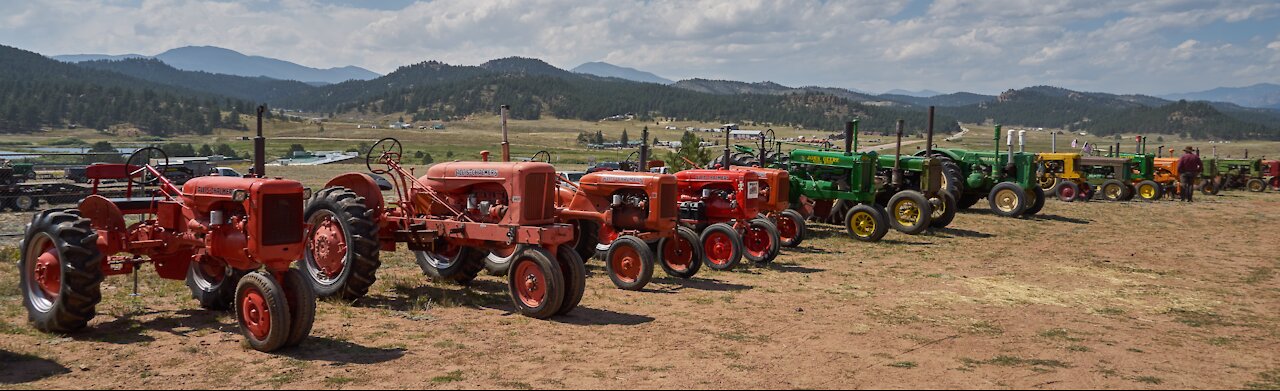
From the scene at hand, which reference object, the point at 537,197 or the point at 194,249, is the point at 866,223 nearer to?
the point at 537,197

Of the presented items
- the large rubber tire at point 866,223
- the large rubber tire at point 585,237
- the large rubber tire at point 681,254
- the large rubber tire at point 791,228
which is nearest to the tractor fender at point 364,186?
the large rubber tire at point 585,237

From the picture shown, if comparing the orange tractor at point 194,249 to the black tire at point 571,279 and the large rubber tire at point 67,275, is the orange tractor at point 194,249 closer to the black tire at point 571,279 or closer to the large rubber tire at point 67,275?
the large rubber tire at point 67,275

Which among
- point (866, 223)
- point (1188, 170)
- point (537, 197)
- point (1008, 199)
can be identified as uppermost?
point (1188, 170)

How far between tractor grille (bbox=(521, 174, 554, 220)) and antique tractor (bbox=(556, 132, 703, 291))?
142cm

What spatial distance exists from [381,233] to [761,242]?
5.50m

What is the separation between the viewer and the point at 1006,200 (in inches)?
859

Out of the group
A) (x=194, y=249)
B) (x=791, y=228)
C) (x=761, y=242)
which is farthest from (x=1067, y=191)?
(x=194, y=249)

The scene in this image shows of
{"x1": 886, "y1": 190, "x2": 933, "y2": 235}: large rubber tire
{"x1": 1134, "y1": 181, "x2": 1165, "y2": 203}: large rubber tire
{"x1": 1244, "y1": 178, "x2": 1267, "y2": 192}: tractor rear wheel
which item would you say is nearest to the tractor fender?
{"x1": 886, "y1": 190, "x2": 933, "y2": 235}: large rubber tire

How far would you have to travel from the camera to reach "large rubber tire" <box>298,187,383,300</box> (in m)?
9.05

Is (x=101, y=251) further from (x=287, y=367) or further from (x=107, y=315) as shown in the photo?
(x=287, y=367)

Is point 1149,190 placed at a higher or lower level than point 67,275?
higher

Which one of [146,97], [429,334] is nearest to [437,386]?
[429,334]

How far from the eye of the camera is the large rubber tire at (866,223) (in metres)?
16.0

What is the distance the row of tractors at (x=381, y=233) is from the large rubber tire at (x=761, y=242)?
2 cm
